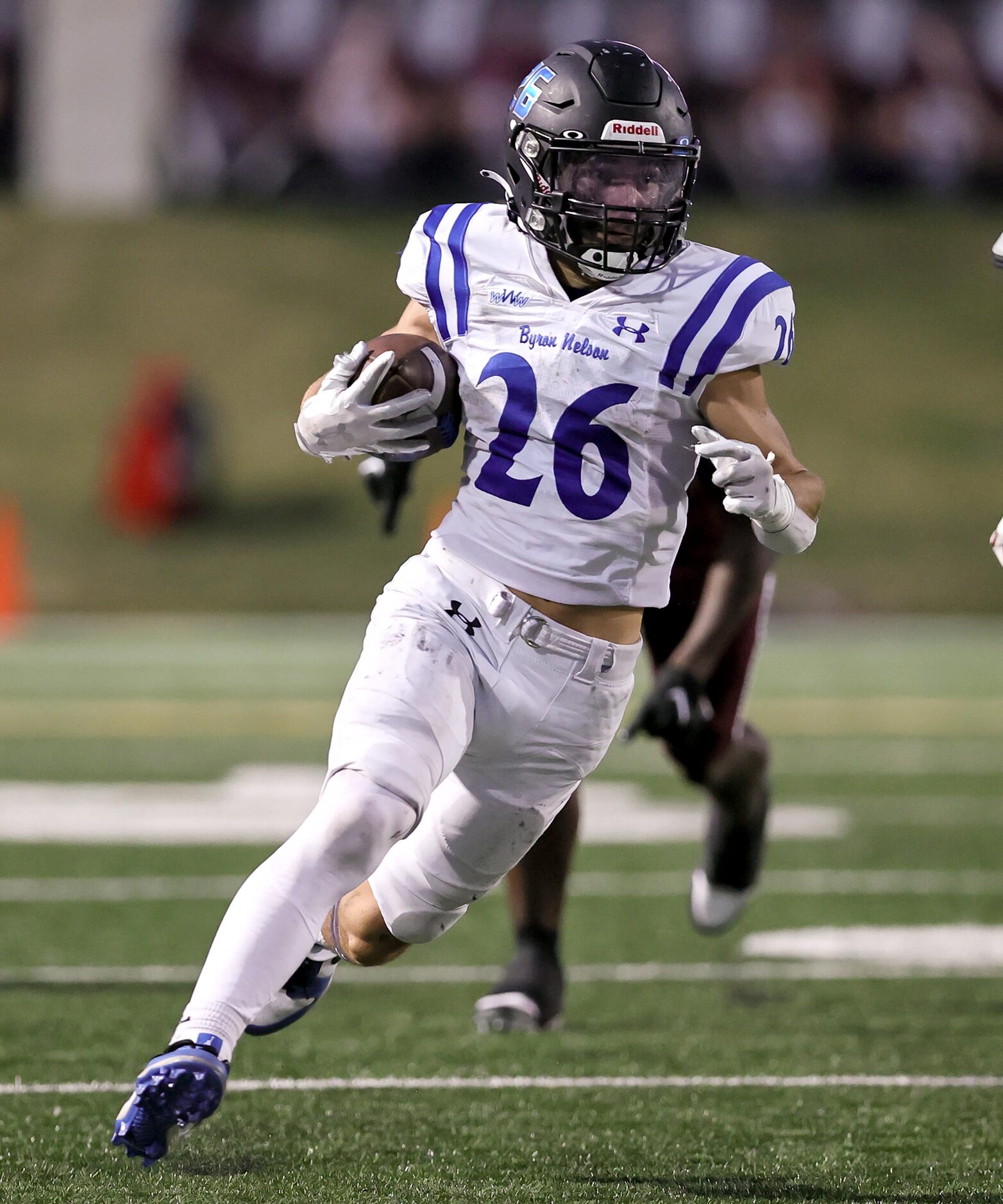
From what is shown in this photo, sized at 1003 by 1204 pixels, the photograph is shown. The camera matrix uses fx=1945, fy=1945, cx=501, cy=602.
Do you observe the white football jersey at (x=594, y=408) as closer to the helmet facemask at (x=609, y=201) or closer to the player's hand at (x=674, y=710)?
the helmet facemask at (x=609, y=201)

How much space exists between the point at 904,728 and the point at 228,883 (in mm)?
3883

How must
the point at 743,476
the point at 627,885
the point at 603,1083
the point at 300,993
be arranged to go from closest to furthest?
the point at 743,476 < the point at 300,993 < the point at 603,1083 < the point at 627,885

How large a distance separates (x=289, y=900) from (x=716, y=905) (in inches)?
80.9

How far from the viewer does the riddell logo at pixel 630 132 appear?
281 cm

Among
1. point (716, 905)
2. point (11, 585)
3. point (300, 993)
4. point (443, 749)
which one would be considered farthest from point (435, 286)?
point (11, 585)

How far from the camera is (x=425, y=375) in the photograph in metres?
2.78

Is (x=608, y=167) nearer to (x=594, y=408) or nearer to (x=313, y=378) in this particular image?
(x=594, y=408)

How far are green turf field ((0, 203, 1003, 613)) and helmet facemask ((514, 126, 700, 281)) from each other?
1001cm

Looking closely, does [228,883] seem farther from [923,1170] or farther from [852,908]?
[923,1170]

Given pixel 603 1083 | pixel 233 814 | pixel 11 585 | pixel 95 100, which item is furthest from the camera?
pixel 95 100

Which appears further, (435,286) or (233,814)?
(233,814)

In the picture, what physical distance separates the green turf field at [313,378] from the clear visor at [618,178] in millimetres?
10021

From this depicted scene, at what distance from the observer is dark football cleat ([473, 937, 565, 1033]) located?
11.7 feet

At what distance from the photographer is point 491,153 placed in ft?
63.1
